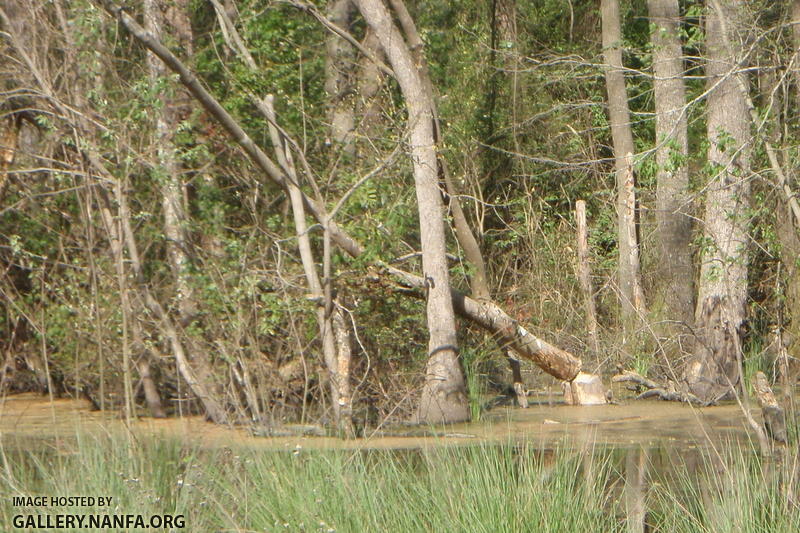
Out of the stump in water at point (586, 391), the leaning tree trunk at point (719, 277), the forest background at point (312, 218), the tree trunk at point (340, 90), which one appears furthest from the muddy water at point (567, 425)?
the tree trunk at point (340, 90)

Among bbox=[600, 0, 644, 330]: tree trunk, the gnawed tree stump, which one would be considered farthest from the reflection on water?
bbox=[600, 0, 644, 330]: tree trunk

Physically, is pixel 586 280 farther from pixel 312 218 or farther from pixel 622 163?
pixel 312 218

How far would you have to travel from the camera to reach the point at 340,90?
13.7 metres

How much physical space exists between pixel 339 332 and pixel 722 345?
4777 millimetres

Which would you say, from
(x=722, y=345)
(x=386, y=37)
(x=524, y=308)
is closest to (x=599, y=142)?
(x=524, y=308)

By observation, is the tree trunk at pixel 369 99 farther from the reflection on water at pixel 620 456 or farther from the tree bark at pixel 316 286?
the reflection on water at pixel 620 456

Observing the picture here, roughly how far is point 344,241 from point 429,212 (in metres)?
1.13

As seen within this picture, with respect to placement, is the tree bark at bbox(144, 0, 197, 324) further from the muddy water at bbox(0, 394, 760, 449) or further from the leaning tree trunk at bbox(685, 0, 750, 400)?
the leaning tree trunk at bbox(685, 0, 750, 400)

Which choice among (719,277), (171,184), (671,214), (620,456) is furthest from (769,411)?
(671,214)

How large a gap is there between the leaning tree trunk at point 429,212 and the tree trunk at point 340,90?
812 millimetres

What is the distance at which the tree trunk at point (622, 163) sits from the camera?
16300 millimetres

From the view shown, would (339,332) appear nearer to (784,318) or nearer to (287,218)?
(287,218)

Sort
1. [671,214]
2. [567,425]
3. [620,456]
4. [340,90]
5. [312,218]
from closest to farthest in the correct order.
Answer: [620,456]
[567,425]
[312,218]
[340,90]
[671,214]

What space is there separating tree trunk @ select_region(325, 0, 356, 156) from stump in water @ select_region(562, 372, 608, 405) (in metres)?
3.81
